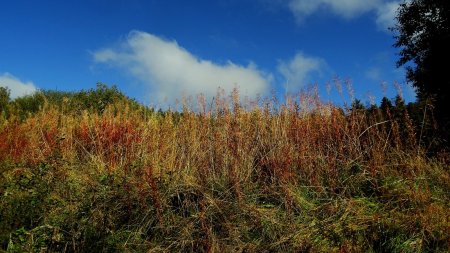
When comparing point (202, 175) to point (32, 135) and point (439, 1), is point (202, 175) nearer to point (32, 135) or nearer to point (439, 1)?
point (32, 135)

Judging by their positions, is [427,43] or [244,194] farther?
[427,43]

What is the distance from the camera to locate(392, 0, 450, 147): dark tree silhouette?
16.7m

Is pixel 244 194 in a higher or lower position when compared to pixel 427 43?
lower

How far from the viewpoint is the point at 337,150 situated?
5.90 metres

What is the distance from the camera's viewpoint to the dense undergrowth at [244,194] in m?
4.07

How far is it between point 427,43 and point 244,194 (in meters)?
15.6

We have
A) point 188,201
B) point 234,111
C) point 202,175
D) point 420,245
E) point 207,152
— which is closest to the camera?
point 420,245

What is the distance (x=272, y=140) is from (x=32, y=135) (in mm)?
4384

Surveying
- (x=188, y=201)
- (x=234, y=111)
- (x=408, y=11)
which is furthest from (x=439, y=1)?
(x=188, y=201)

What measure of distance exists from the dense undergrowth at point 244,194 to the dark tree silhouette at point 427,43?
37.8 ft

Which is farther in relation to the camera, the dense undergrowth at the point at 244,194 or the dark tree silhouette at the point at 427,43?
the dark tree silhouette at the point at 427,43

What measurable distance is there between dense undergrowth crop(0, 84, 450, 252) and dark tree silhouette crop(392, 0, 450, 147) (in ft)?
37.8

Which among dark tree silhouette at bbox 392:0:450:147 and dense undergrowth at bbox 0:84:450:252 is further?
dark tree silhouette at bbox 392:0:450:147

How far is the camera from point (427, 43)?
17.6 m
